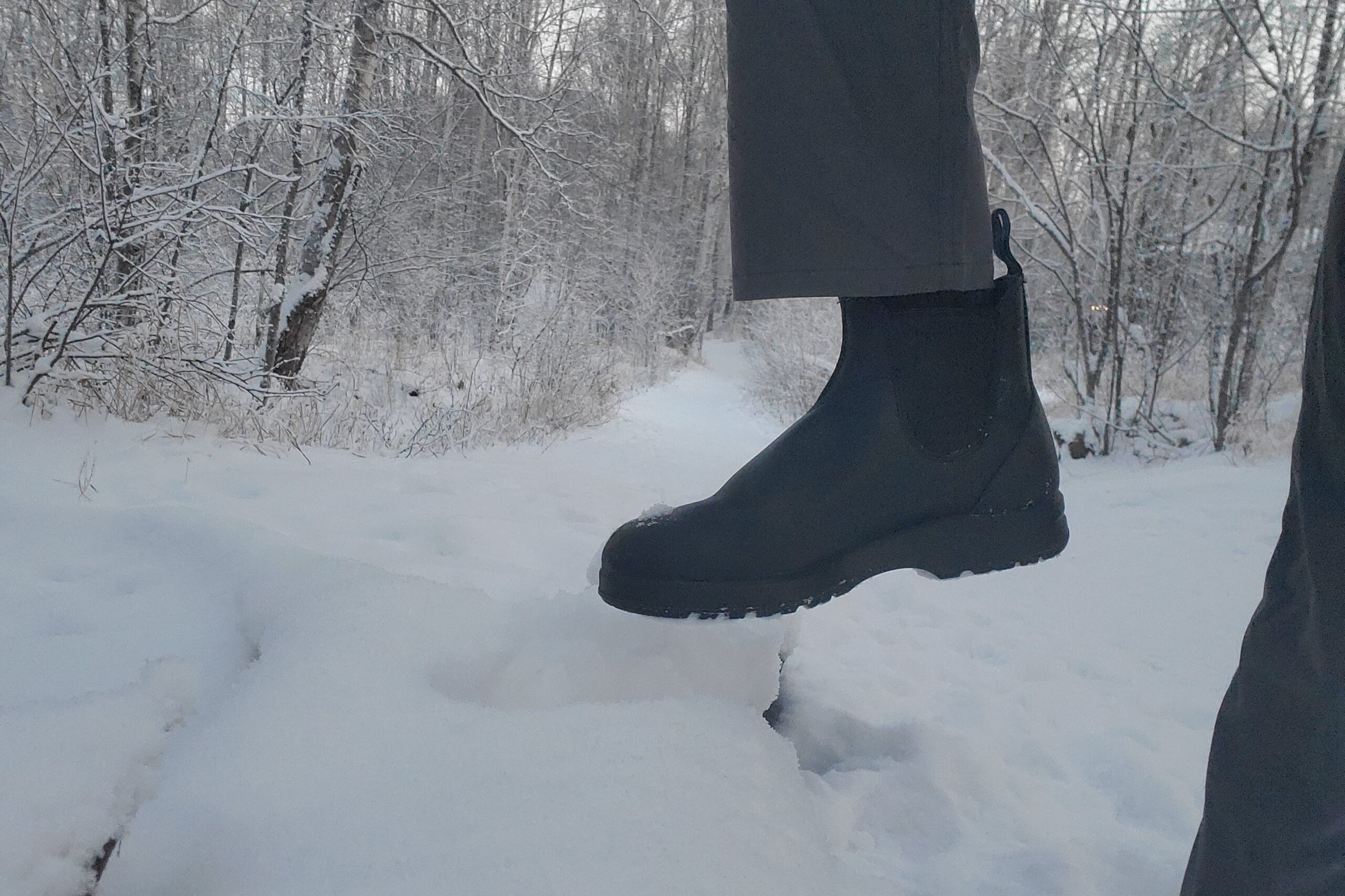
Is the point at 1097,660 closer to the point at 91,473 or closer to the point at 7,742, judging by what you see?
the point at 7,742

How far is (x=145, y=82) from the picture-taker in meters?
3.42

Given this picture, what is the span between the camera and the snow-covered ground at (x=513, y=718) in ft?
1.84

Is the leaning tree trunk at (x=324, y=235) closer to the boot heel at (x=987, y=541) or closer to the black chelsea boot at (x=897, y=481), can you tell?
the black chelsea boot at (x=897, y=481)

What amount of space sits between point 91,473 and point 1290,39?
18.7 feet

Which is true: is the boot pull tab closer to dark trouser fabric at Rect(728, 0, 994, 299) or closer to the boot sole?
dark trouser fabric at Rect(728, 0, 994, 299)

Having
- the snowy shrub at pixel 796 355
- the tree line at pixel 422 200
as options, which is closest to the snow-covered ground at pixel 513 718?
the tree line at pixel 422 200

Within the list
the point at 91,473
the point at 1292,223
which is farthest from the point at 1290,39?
the point at 91,473

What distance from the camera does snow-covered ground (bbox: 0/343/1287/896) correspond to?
562mm

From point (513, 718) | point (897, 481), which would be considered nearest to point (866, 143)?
point (897, 481)

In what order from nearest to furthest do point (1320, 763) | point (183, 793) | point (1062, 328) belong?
point (1320, 763) → point (183, 793) → point (1062, 328)

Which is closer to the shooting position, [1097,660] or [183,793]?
[183,793]

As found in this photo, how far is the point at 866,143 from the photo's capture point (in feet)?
2.37

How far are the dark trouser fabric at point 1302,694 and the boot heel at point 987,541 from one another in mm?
325

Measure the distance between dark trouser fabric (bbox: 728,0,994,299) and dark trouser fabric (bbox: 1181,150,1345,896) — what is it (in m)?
0.31
